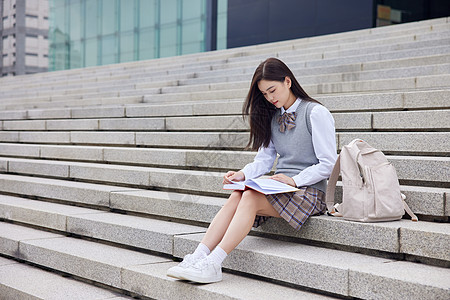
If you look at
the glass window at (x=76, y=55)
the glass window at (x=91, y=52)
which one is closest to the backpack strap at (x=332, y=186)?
the glass window at (x=91, y=52)

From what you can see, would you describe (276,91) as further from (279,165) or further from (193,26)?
(193,26)

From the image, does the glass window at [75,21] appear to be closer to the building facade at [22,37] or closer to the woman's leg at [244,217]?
the building facade at [22,37]

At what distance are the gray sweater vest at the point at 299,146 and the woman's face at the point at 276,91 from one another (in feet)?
0.40

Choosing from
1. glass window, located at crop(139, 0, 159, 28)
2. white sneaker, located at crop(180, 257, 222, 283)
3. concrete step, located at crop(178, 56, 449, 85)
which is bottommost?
white sneaker, located at crop(180, 257, 222, 283)

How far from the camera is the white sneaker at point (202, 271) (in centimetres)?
294

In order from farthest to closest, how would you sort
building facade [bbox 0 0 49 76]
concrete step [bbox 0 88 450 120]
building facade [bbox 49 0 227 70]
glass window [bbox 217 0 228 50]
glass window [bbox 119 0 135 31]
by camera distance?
building facade [bbox 0 0 49 76], glass window [bbox 119 0 135 31], building facade [bbox 49 0 227 70], glass window [bbox 217 0 228 50], concrete step [bbox 0 88 450 120]

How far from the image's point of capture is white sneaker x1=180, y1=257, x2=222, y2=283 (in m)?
2.94

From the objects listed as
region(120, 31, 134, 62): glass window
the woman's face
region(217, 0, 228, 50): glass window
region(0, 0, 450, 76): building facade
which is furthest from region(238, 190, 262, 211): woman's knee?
region(120, 31, 134, 62): glass window

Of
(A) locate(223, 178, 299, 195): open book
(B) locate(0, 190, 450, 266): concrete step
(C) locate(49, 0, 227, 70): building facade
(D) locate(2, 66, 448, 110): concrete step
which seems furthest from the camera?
(C) locate(49, 0, 227, 70): building facade

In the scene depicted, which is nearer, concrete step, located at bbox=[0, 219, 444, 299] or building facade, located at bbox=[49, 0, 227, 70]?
concrete step, located at bbox=[0, 219, 444, 299]

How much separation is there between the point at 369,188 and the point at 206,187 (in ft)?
6.05

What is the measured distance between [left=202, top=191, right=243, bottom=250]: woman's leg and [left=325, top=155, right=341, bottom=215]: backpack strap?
0.57 m

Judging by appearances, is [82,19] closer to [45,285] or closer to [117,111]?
[117,111]

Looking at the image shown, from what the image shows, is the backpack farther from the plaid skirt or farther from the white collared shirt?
the plaid skirt
